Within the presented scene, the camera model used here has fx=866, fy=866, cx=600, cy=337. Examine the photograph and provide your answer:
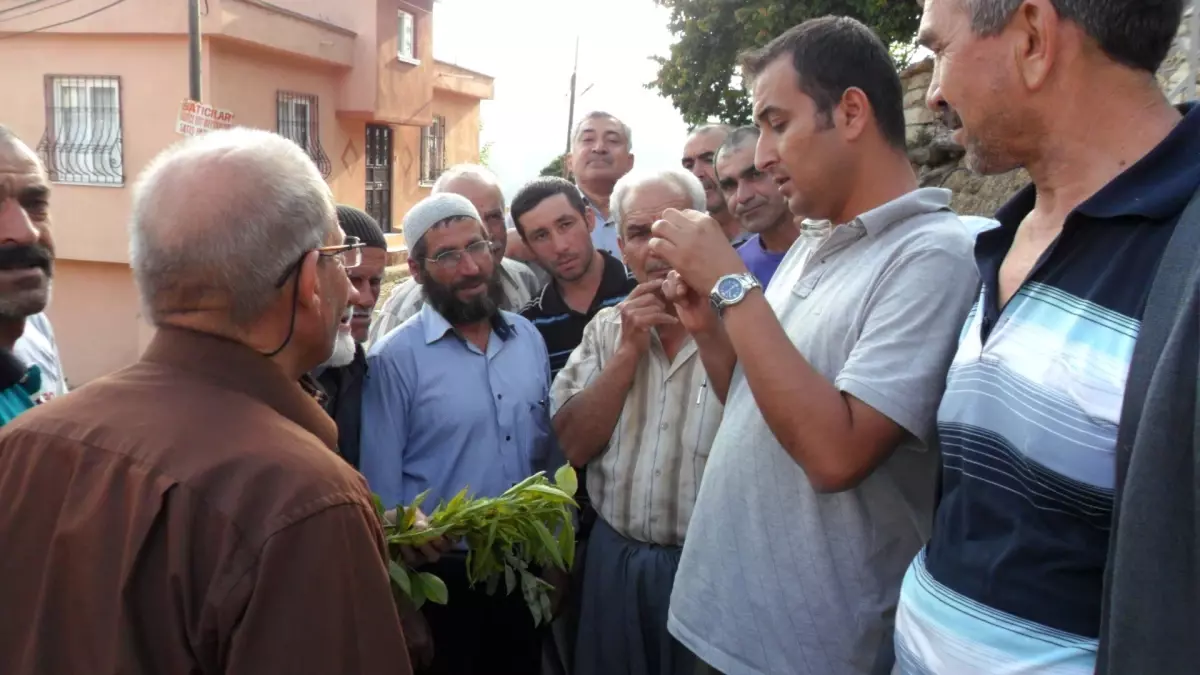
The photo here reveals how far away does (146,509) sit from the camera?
129 cm

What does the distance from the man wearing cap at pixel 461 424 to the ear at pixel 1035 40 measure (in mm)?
2139

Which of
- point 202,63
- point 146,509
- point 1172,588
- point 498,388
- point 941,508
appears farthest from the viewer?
point 202,63

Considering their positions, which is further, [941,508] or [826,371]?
[826,371]

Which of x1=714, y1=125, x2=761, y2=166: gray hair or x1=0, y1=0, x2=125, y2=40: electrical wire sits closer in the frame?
x1=714, y1=125, x2=761, y2=166: gray hair

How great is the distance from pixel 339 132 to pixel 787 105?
15.5 metres

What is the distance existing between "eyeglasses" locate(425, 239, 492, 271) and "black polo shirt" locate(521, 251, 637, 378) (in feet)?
1.44

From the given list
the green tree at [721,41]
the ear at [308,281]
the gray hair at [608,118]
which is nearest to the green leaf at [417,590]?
the ear at [308,281]

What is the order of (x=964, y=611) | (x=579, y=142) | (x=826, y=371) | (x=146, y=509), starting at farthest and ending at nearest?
1. (x=579, y=142)
2. (x=826, y=371)
3. (x=964, y=611)
4. (x=146, y=509)

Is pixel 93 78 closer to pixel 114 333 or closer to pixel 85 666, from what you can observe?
pixel 114 333

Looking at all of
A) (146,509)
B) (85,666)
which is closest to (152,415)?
(146,509)

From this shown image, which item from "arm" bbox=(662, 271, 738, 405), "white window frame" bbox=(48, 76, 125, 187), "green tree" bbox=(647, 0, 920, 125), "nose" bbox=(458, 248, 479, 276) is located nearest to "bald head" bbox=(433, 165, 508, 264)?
"nose" bbox=(458, 248, 479, 276)

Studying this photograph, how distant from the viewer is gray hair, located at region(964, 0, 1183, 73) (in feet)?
4.34

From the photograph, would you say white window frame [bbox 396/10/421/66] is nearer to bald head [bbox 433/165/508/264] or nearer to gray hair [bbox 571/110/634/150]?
gray hair [bbox 571/110/634/150]

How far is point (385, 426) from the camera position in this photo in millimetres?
3033
